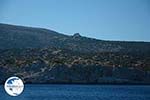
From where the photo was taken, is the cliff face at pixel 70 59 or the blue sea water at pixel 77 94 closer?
the blue sea water at pixel 77 94

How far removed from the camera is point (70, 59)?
10412 cm

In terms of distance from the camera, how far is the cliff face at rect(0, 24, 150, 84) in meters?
89.9

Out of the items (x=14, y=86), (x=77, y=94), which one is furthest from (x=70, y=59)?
(x=14, y=86)

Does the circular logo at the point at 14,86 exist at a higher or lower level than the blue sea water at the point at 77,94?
higher

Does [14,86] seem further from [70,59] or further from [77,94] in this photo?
[70,59]

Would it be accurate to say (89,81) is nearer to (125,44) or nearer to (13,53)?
(13,53)

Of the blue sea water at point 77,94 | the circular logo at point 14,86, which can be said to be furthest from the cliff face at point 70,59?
the circular logo at point 14,86

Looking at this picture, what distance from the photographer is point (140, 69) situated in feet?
315

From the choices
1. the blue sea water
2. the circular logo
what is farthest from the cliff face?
the circular logo

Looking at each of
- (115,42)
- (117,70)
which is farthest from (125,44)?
(117,70)

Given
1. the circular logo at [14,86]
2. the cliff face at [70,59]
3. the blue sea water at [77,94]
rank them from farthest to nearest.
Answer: the cliff face at [70,59], the blue sea water at [77,94], the circular logo at [14,86]

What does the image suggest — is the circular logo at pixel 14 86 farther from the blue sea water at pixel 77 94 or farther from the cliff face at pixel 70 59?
the cliff face at pixel 70 59

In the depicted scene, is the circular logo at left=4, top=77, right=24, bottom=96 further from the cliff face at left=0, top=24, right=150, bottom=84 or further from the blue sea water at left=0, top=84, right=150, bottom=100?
the cliff face at left=0, top=24, right=150, bottom=84

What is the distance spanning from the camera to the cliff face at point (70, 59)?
89.9 m
